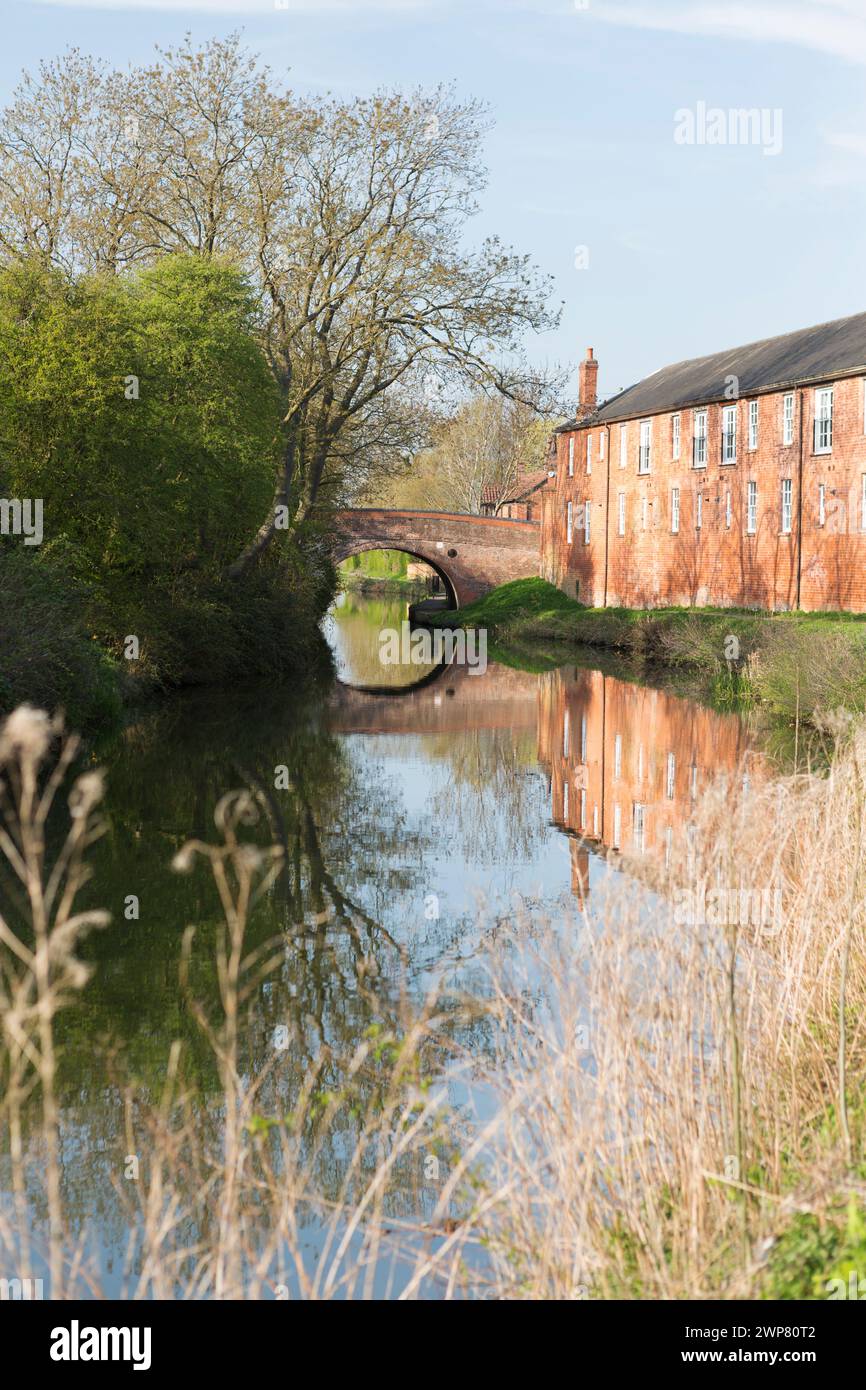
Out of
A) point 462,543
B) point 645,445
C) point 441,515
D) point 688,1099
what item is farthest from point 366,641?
point 688,1099

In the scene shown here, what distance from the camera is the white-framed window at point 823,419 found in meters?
33.2

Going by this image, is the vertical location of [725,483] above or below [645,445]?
below

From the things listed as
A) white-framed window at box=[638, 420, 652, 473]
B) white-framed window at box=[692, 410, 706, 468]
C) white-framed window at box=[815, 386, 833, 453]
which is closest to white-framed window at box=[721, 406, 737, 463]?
white-framed window at box=[692, 410, 706, 468]

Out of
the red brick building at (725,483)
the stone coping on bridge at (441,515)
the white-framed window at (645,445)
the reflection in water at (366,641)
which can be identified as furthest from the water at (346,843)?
the stone coping on bridge at (441,515)

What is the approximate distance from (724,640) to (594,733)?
7.83 meters

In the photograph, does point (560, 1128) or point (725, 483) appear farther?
point (725, 483)

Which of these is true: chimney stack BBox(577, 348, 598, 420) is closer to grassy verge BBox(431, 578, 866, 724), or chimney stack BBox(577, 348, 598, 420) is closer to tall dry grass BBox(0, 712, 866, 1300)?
grassy verge BBox(431, 578, 866, 724)

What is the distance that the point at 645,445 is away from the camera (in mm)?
43594

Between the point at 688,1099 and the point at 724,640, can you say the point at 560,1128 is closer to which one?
the point at 688,1099

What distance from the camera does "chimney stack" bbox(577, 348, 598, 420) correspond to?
49.4 meters

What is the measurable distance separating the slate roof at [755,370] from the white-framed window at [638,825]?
20538 mm

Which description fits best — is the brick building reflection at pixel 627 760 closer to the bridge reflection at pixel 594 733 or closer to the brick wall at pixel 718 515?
the bridge reflection at pixel 594 733

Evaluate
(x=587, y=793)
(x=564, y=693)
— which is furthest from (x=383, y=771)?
(x=564, y=693)
